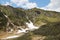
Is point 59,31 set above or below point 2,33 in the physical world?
below

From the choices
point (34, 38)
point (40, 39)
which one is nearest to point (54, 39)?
point (40, 39)

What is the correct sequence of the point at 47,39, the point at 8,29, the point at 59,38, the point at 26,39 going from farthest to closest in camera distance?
the point at 8,29
the point at 26,39
the point at 47,39
the point at 59,38

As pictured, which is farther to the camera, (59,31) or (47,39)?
(59,31)

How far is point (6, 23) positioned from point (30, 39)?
80.0 m

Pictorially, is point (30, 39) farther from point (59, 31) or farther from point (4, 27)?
point (4, 27)

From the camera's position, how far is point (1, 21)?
19275cm

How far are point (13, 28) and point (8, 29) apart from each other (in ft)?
22.4

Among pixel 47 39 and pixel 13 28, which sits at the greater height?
pixel 13 28

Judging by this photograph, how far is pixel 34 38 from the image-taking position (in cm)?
12175

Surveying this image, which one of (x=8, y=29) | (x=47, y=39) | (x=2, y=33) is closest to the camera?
(x=47, y=39)

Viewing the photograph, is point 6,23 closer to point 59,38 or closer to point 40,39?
point 40,39

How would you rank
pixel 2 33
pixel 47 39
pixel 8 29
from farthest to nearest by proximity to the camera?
pixel 8 29 < pixel 2 33 < pixel 47 39

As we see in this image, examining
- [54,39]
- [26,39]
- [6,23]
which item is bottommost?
[54,39]

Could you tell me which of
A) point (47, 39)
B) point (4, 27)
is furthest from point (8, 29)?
point (47, 39)
